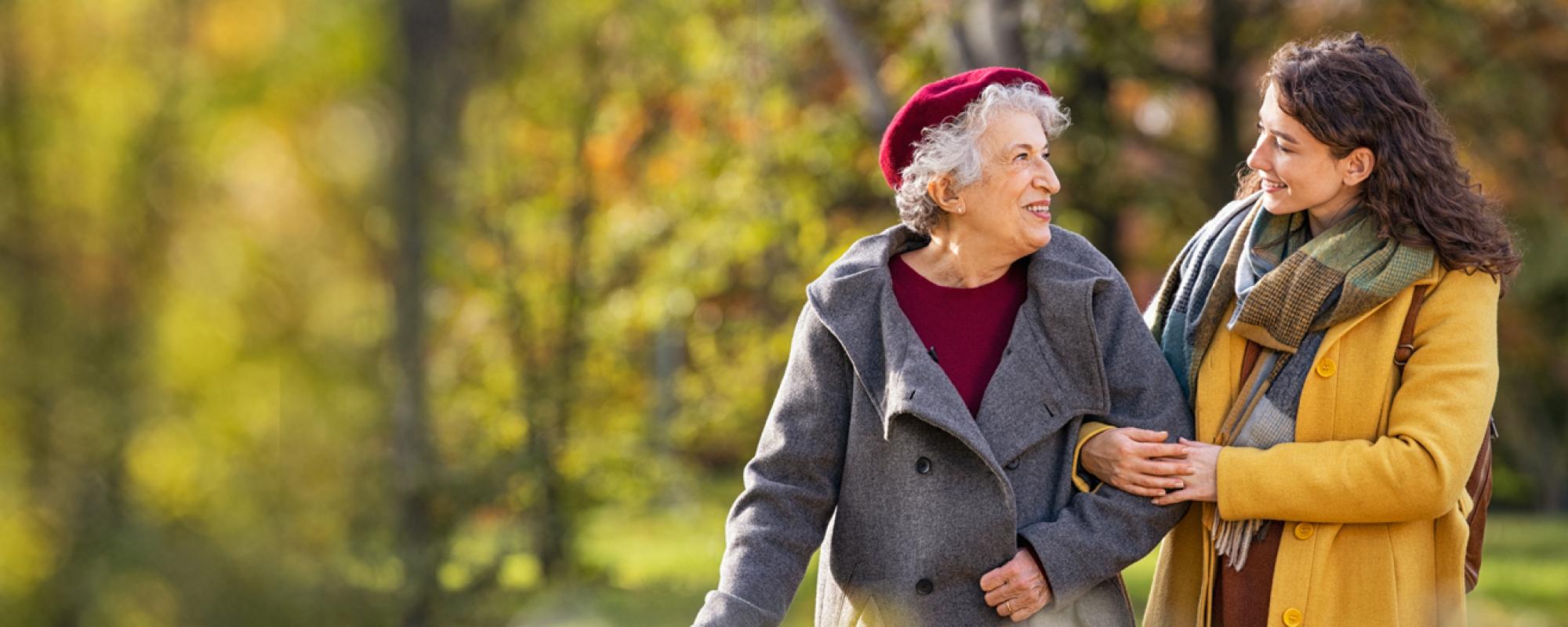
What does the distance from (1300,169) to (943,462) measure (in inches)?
29.5

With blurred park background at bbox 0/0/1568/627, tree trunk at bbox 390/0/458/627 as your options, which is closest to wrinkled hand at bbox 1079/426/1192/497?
blurred park background at bbox 0/0/1568/627

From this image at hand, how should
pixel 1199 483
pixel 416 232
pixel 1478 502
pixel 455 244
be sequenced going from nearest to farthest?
pixel 1199 483 → pixel 1478 502 → pixel 416 232 → pixel 455 244

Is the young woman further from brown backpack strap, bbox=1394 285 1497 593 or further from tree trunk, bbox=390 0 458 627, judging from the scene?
tree trunk, bbox=390 0 458 627

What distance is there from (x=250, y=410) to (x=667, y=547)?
18.6 feet

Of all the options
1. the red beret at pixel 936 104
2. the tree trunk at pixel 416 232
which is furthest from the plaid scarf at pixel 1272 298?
the tree trunk at pixel 416 232

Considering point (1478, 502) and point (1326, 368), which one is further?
point (1478, 502)

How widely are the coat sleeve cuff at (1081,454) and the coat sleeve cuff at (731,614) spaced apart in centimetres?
56

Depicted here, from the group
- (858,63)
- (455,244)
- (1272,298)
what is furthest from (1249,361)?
(455,244)

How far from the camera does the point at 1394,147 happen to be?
247 cm

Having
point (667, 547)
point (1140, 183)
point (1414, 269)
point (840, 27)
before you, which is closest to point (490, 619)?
point (840, 27)

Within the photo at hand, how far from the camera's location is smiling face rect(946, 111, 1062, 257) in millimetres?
2551

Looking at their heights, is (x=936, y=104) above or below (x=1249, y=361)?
above

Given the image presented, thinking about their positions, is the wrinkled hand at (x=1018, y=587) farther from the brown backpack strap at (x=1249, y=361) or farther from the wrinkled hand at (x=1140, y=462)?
the brown backpack strap at (x=1249, y=361)

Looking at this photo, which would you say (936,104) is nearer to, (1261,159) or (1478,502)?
(1261,159)
